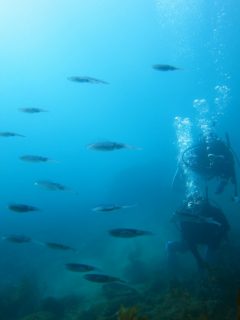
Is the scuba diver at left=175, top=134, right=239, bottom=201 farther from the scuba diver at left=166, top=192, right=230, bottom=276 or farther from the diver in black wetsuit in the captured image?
the scuba diver at left=166, top=192, right=230, bottom=276

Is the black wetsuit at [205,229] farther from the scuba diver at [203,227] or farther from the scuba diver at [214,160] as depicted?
the scuba diver at [214,160]

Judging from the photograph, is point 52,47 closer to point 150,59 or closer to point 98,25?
point 98,25

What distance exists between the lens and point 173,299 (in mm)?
10258

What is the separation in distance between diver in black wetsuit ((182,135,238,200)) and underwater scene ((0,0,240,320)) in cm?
6

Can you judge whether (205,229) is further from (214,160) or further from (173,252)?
(173,252)

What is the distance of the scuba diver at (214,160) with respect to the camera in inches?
557

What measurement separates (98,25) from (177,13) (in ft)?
55.9

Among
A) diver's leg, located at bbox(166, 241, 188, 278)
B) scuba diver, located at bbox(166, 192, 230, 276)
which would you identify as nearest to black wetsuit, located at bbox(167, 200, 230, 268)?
scuba diver, located at bbox(166, 192, 230, 276)

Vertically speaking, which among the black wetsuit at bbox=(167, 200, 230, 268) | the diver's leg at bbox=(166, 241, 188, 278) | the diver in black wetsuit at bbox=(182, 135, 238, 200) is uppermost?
the diver in black wetsuit at bbox=(182, 135, 238, 200)

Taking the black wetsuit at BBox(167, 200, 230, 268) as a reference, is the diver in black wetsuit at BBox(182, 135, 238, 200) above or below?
above

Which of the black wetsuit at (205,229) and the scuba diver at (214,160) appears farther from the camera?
the scuba diver at (214,160)

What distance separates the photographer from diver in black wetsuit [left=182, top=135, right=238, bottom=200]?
46.4 feet

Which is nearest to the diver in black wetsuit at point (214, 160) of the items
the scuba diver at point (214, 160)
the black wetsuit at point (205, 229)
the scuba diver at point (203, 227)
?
the scuba diver at point (214, 160)

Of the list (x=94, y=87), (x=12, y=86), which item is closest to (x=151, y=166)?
(x=12, y=86)
